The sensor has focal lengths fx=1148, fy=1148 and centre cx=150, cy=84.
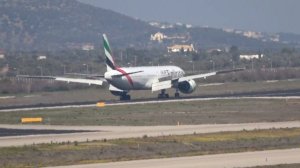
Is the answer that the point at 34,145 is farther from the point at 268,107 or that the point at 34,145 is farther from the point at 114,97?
the point at 114,97

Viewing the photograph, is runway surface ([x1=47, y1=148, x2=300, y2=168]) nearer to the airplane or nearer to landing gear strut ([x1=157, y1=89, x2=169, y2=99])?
the airplane

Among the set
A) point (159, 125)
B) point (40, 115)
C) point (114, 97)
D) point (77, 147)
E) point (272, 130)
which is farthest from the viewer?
point (114, 97)

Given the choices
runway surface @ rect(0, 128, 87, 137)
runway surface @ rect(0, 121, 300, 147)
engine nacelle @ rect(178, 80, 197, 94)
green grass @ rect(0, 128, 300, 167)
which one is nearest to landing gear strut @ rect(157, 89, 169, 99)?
engine nacelle @ rect(178, 80, 197, 94)

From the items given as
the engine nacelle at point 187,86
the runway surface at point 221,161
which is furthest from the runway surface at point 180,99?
the runway surface at point 221,161

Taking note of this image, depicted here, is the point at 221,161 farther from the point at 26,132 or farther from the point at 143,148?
the point at 26,132

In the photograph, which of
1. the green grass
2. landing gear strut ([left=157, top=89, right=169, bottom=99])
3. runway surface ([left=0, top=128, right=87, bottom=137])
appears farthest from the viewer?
landing gear strut ([left=157, top=89, right=169, bottom=99])

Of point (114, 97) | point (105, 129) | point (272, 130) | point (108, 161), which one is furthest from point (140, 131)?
point (114, 97)

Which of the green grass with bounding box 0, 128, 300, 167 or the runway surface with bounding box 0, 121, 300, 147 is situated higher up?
the runway surface with bounding box 0, 121, 300, 147

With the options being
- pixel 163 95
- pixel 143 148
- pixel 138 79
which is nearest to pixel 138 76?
pixel 138 79
